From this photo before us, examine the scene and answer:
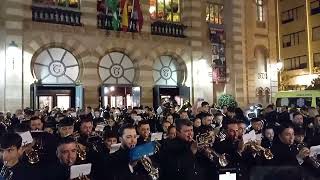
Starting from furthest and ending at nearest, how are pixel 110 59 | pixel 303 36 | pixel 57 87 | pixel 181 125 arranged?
pixel 303 36, pixel 110 59, pixel 57 87, pixel 181 125

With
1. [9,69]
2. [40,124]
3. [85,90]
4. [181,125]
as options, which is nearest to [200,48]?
[85,90]

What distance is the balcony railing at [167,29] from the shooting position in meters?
25.6

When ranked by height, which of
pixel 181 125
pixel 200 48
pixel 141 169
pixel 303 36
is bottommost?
pixel 141 169

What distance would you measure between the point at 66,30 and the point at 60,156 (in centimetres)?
1727

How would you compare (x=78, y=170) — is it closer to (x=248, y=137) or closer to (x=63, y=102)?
(x=248, y=137)

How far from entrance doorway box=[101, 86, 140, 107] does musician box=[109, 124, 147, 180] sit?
17.2 m

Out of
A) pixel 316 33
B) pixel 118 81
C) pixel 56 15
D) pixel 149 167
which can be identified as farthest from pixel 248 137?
pixel 316 33

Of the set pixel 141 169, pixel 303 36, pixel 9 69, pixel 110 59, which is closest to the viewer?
pixel 141 169

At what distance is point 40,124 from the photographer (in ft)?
32.3

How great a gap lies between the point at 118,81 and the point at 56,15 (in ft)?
16.1

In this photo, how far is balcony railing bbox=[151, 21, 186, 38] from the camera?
25578 millimetres

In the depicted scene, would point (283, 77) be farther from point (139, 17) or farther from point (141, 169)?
point (141, 169)

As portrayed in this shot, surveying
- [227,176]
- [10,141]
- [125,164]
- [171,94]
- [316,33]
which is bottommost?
[227,176]

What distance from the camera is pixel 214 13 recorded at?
93.3 ft
